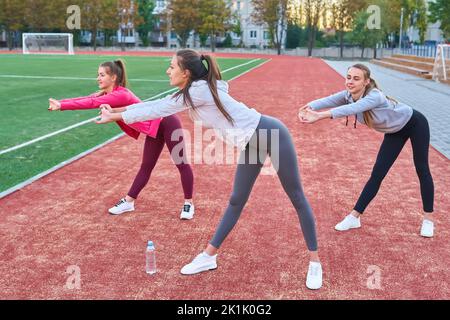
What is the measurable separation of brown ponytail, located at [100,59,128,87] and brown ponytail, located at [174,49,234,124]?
1.46 metres

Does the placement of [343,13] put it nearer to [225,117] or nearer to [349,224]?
[349,224]

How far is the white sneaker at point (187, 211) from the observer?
5727 mm

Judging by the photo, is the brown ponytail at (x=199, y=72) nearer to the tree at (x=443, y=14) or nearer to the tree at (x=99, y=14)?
the tree at (x=443, y=14)

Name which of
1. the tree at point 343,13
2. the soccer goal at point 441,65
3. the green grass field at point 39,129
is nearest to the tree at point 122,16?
the tree at point 343,13

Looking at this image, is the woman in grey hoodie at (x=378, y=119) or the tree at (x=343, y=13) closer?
the woman in grey hoodie at (x=378, y=119)

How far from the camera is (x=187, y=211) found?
5773 mm

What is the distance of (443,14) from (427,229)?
6171 centimetres

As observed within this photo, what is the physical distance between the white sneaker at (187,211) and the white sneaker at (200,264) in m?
1.30

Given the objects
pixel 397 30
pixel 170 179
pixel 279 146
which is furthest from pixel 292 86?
pixel 397 30

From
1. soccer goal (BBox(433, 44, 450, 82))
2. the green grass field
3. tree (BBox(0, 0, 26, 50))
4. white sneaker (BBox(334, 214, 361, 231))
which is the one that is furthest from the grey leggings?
tree (BBox(0, 0, 26, 50))

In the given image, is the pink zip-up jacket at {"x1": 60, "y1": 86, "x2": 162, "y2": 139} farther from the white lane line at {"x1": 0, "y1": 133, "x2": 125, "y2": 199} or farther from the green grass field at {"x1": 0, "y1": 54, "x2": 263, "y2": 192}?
the green grass field at {"x1": 0, "y1": 54, "x2": 263, "y2": 192}

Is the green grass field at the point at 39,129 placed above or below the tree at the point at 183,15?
below

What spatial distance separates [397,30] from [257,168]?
73.1 meters
